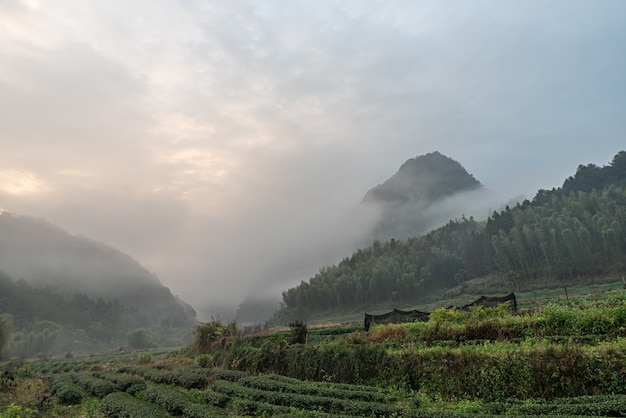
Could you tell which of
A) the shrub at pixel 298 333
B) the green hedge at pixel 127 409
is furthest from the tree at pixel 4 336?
the green hedge at pixel 127 409

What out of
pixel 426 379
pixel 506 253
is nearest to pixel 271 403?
pixel 426 379

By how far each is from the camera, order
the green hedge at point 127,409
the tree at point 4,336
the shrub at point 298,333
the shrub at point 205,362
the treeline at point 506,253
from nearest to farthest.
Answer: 1. the green hedge at point 127,409
2. the shrub at point 298,333
3. the shrub at point 205,362
4. the tree at point 4,336
5. the treeline at point 506,253

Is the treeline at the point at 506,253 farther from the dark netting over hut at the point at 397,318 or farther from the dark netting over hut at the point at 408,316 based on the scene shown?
the dark netting over hut at the point at 397,318

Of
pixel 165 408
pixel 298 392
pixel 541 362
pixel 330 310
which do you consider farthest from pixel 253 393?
pixel 330 310

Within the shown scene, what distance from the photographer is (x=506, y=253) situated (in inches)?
4011

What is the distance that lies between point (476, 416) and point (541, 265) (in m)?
96.7

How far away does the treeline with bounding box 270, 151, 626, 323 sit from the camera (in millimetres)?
87000

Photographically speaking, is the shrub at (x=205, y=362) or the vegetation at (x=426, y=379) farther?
the shrub at (x=205, y=362)

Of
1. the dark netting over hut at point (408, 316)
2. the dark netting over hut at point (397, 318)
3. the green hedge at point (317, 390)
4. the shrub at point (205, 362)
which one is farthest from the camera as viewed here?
the dark netting over hut at point (397, 318)

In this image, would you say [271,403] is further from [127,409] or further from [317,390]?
[127,409]

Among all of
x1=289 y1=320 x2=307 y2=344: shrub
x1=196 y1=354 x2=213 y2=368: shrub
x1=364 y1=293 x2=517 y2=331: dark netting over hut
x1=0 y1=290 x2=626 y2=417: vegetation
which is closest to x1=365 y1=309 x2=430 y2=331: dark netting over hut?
x1=364 y1=293 x2=517 y2=331: dark netting over hut

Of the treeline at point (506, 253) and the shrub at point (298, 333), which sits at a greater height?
the treeline at point (506, 253)

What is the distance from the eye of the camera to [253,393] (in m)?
18.2

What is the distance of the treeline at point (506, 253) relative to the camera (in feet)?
285
